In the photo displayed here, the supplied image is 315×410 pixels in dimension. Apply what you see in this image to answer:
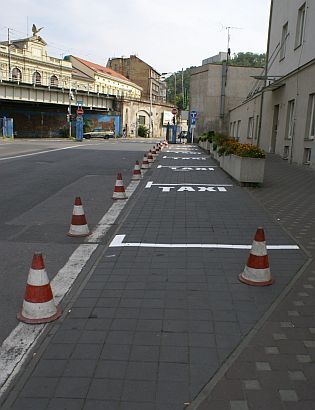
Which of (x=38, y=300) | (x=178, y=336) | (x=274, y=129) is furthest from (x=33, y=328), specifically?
(x=274, y=129)

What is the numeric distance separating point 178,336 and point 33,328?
1293 mm

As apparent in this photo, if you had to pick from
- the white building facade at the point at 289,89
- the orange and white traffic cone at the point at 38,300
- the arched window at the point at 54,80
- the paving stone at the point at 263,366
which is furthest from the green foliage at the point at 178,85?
the paving stone at the point at 263,366

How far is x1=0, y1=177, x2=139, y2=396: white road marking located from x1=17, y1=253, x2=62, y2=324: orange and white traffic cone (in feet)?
0.30

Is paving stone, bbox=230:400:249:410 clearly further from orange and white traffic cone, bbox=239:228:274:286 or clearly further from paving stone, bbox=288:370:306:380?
orange and white traffic cone, bbox=239:228:274:286

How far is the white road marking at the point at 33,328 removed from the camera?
3.05 meters

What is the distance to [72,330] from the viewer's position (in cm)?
362

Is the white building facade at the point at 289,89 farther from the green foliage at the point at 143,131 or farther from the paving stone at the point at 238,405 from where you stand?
the green foliage at the point at 143,131

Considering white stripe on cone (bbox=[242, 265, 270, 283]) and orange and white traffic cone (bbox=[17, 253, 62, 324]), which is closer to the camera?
orange and white traffic cone (bbox=[17, 253, 62, 324])

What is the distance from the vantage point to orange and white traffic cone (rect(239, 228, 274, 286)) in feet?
15.4

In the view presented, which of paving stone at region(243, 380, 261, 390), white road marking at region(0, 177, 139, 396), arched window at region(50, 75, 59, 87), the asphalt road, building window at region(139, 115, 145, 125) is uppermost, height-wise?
arched window at region(50, 75, 59, 87)

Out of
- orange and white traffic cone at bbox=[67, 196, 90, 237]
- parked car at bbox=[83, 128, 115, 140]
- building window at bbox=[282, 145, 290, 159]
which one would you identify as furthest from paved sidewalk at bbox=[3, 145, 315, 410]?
parked car at bbox=[83, 128, 115, 140]

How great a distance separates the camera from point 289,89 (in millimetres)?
19969

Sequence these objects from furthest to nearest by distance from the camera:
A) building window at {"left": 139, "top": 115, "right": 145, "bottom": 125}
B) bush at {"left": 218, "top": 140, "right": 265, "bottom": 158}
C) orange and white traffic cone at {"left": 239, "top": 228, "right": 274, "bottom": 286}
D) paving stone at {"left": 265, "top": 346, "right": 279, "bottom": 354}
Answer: building window at {"left": 139, "top": 115, "right": 145, "bottom": 125} → bush at {"left": 218, "top": 140, "right": 265, "bottom": 158} → orange and white traffic cone at {"left": 239, "top": 228, "right": 274, "bottom": 286} → paving stone at {"left": 265, "top": 346, "right": 279, "bottom": 354}

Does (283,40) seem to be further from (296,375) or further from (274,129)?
(296,375)
